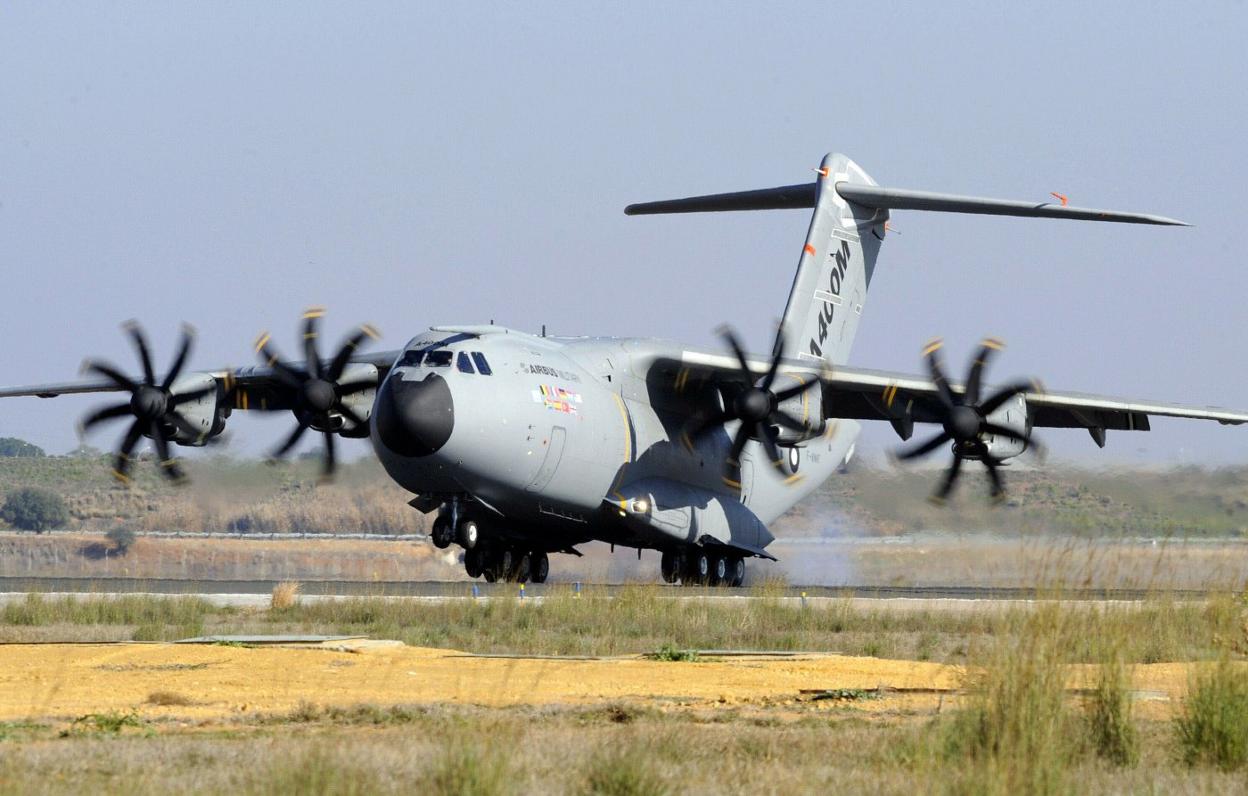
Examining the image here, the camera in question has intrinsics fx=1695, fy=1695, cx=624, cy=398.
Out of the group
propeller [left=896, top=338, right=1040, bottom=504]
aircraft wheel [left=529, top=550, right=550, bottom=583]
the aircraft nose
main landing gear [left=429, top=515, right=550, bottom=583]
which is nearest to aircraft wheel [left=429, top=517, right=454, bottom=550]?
the aircraft nose

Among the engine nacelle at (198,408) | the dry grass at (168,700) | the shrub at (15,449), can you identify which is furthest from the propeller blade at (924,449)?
the shrub at (15,449)

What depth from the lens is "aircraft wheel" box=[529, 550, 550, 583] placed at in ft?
86.5

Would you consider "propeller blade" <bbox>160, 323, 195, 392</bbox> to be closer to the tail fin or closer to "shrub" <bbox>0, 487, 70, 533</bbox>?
the tail fin

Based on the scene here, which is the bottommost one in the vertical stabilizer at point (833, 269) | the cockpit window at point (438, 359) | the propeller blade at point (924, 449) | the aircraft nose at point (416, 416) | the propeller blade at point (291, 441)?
the propeller blade at point (291, 441)

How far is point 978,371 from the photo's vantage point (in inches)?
949

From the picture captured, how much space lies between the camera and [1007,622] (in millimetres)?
8562

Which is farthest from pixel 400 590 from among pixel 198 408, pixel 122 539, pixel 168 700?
Result: pixel 122 539

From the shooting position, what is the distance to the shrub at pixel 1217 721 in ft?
27.0

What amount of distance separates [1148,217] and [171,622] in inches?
589

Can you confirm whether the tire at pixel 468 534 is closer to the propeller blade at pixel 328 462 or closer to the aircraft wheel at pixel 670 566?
the propeller blade at pixel 328 462

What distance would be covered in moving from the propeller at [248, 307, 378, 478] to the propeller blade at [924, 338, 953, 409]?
7.98 m

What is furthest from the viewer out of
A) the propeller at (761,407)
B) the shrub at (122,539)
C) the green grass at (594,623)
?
the shrub at (122,539)

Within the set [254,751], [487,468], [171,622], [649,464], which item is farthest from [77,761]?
[649,464]

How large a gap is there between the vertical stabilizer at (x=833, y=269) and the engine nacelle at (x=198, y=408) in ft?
29.6
